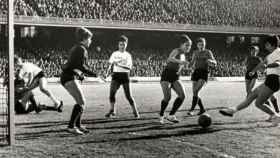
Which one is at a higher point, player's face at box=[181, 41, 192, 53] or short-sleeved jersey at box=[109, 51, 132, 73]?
player's face at box=[181, 41, 192, 53]

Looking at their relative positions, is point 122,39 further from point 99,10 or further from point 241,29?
point 241,29

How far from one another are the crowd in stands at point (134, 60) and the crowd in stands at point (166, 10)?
100 inches

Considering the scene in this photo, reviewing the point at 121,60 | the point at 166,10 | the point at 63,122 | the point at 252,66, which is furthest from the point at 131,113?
the point at 166,10

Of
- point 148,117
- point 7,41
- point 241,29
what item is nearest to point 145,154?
point 7,41

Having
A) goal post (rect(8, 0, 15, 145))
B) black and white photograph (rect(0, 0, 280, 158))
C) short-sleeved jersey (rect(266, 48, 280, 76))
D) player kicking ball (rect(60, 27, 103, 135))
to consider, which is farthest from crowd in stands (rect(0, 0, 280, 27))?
short-sleeved jersey (rect(266, 48, 280, 76))

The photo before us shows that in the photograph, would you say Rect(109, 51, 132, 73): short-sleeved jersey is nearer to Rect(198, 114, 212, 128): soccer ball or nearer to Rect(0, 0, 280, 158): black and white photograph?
Rect(0, 0, 280, 158): black and white photograph

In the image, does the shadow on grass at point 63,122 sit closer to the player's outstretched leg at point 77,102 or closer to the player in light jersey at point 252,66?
the player's outstretched leg at point 77,102

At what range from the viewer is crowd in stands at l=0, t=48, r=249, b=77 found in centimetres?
2856

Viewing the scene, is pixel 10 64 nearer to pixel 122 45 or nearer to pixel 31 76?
pixel 122 45

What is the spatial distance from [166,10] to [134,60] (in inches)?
266

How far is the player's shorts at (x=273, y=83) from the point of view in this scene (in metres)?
8.96

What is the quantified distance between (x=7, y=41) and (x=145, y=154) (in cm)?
283

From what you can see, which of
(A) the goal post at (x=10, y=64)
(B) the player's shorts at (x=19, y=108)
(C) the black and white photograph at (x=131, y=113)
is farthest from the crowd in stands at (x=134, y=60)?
(A) the goal post at (x=10, y=64)

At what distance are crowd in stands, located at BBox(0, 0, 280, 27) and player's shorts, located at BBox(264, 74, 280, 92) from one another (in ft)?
72.4
